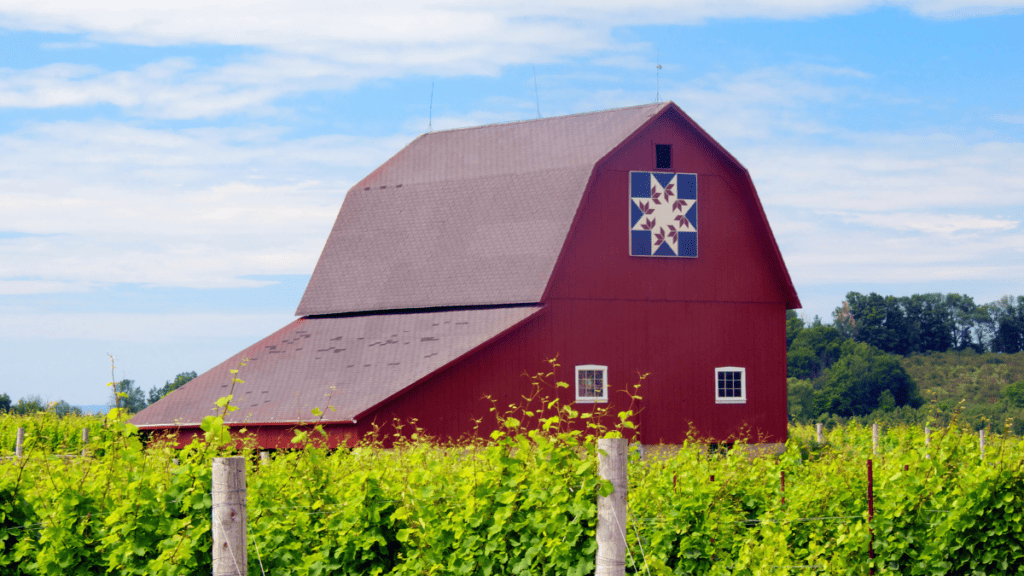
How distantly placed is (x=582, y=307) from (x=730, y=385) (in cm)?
376

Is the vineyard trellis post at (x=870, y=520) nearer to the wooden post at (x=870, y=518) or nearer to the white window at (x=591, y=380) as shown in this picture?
the wooden post at (x=870, y=518)

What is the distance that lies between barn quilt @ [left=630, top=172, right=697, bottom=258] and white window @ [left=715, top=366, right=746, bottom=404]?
260cm

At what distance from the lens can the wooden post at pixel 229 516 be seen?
6.88 meters

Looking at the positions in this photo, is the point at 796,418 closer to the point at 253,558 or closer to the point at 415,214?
the point at 415,214

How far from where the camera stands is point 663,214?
22.4m

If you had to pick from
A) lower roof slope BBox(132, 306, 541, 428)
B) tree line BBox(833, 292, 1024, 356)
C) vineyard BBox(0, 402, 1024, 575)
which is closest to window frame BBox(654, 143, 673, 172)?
lower roof slope BBox(132, 306, 541, 428)

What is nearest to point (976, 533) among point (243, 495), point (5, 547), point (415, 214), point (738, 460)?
point (738, 460)

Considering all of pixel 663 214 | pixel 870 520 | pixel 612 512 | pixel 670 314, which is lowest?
pixel 870 520

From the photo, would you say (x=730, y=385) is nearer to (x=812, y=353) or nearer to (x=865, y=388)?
(x=865, y=388)

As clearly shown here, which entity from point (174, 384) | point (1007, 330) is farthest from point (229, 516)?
point (1007, 330)

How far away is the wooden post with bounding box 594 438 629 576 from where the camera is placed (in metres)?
6.66

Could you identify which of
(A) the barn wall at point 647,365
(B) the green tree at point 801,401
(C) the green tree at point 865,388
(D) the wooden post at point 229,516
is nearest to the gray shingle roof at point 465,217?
(A) the barn wall at point 647,365

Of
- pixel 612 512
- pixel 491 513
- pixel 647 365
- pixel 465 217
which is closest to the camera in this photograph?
pixel 612 512

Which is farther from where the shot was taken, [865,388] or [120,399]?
[865,388]
